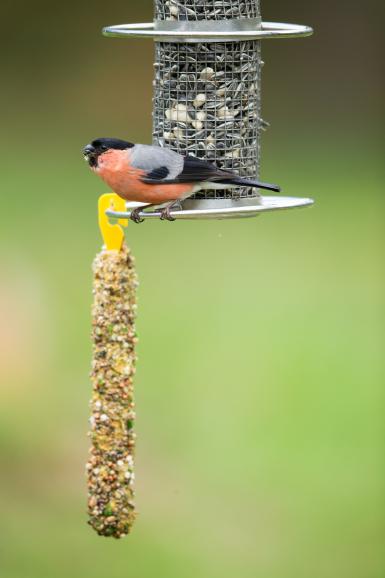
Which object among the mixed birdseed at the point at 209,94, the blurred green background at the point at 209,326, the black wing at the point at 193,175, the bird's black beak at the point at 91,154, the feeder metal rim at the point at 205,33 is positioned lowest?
the blurred green background at the point at 209,326

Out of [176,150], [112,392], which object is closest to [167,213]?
[176,150]

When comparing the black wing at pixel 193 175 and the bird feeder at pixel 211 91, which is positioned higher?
the bird feeder at pixel 211 91

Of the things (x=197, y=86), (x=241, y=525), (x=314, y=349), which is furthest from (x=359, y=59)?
(x=197, y=86)

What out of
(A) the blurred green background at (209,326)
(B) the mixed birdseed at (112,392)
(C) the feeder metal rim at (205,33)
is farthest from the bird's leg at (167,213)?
(A) the blurred green background at (209,326)

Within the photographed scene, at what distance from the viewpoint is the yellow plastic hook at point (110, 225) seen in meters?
2.84

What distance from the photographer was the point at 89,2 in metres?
7.93

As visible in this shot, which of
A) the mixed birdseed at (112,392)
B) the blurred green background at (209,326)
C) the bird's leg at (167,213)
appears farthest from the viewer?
the blurred green background at (209,326)

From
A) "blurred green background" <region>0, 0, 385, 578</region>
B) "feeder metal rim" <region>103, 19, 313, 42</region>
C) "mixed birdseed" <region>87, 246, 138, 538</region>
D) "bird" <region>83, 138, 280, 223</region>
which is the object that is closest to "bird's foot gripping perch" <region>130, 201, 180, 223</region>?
"bird" <region>83, 138, 280, 223</region>

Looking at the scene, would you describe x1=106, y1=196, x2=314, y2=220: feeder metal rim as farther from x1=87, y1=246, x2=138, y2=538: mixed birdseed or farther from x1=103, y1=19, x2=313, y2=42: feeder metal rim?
x1=103, y1=19, x2=313, y2=42: feeder metal rim

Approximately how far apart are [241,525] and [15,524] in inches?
41.0

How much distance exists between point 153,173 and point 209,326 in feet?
13.9

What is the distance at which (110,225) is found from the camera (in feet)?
9.48

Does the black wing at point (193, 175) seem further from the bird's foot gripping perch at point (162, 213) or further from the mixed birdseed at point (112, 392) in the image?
the mixed birdseed at point (112, 392)

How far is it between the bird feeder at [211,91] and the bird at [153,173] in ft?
0.34
